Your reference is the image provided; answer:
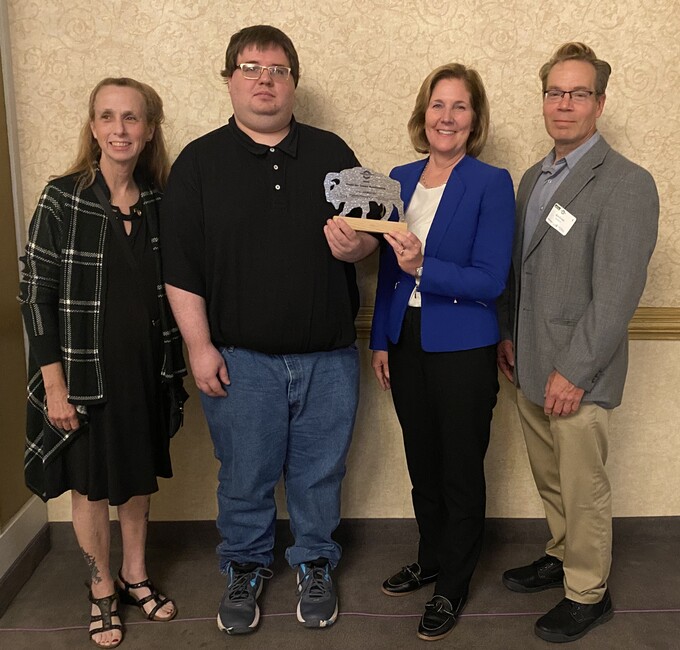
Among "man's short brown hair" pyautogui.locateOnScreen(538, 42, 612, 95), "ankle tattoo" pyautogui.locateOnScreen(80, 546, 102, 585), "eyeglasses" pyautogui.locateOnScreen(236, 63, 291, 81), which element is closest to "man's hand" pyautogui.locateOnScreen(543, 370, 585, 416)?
"man's short brown hair" pyautogui.locateOnScreen(538, 42, 612, 95)

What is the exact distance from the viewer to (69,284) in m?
1.83

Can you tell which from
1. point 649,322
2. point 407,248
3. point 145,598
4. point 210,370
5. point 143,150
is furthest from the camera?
point 649,322

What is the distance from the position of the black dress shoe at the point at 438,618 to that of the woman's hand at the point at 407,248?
1081 millimetres

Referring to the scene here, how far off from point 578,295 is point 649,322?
0.74m

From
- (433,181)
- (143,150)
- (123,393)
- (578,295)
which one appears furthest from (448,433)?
(143,150)

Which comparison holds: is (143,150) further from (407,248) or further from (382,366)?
(382,366)

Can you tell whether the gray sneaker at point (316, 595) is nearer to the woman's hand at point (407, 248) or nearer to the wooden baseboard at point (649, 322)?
the wooden baseboard at point (649, 322)

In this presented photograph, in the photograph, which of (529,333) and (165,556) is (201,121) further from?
(165,556)

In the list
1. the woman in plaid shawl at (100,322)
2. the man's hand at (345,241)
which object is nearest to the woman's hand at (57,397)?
the woman in plaid shawl at (100,322)

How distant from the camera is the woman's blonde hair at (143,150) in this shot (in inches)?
74.7

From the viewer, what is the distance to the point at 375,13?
2.24 metres

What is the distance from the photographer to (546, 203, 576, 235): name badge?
6.12 ft

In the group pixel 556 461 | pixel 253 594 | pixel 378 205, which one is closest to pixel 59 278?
pixel 378 205

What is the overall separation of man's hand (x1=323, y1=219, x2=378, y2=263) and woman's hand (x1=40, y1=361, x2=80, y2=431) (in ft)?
2.86
